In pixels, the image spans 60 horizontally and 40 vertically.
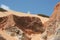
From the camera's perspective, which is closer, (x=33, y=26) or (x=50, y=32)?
(x=50, y=32)

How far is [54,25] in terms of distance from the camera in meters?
29.8

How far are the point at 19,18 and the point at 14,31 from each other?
8.33 ft

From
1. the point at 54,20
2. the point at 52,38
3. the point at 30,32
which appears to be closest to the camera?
the point at 52,38

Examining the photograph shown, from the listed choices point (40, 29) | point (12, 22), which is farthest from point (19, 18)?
point (40, 29)

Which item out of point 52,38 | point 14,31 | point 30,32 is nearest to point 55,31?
point 52,38

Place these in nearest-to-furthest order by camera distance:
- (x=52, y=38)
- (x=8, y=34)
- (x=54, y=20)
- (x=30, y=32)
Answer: (x=52, y=38), (x=54, y=20), (x=8, y=34), (x=30, y=32)

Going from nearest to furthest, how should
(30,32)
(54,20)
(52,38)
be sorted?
(52,38), (54,20), (30,32)

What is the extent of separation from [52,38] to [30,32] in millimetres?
Result: 9889

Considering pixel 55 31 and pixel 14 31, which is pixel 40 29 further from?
pixel 55 31

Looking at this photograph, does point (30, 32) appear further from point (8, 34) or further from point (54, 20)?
point (54, 20)

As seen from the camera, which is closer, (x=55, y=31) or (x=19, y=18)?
(x=55, y=31)

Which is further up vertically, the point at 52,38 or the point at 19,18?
the point at 19,18

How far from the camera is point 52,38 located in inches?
1111

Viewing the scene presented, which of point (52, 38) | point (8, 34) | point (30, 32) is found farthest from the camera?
point (30, 32)
